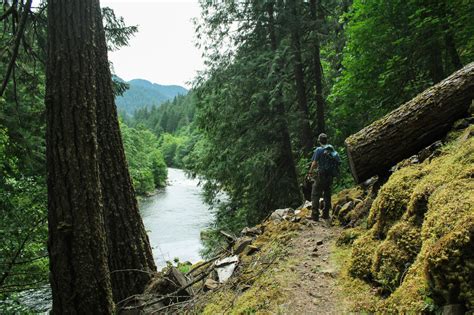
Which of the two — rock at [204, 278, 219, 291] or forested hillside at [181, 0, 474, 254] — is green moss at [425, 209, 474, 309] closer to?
rock at [204, 278, 219, 291]

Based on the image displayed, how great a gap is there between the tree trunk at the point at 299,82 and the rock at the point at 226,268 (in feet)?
26.2

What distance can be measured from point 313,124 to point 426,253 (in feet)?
37.7

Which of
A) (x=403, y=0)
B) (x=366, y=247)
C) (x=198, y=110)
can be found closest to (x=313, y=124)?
(x=198, y=110)

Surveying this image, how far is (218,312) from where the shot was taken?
3686 millimetres

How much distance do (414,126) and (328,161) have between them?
2.27 metres

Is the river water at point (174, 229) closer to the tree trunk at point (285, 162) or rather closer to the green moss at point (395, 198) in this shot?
the tree trunk at point (285, 162)

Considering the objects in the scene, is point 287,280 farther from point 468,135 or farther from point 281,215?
point 281,215

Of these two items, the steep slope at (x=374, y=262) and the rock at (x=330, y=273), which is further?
the rock at (x=330, y=273)

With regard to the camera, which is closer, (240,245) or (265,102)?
(240,245)

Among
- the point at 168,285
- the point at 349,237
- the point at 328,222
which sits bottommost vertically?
the point at 168,285

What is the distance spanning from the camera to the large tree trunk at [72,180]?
3.40 m

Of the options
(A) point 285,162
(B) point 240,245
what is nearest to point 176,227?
(A) point 285,162

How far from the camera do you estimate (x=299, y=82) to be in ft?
41.7

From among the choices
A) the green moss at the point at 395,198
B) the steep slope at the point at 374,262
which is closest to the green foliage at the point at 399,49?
the steep slope at the point at 374,262
